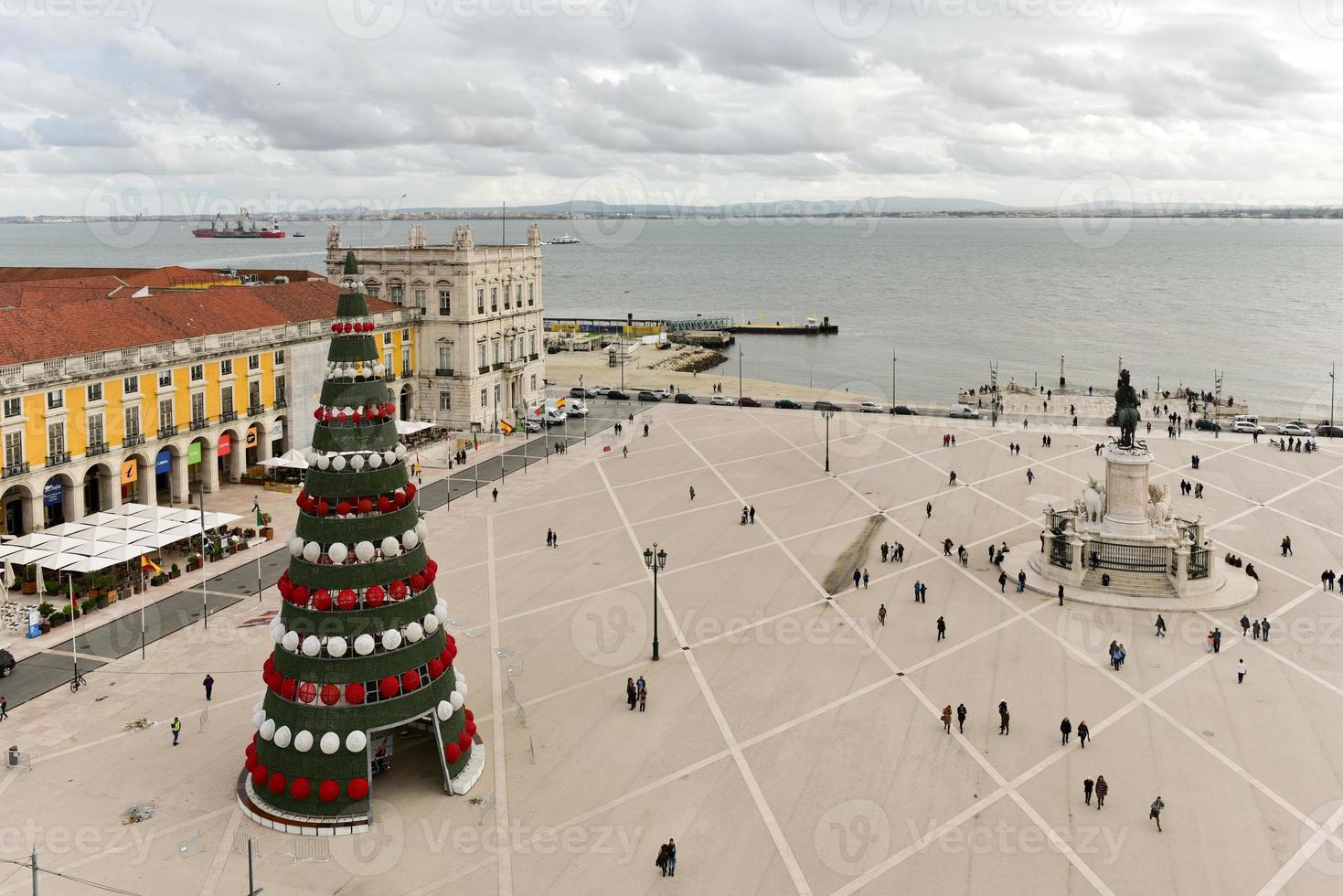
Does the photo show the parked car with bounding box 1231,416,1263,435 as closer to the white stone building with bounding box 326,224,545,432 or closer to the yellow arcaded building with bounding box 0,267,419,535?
the white stone building with bounding box 326,224,545,432

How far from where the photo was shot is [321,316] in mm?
63156

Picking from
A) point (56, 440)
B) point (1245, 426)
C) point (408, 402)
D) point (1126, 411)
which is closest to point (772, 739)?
point (1126, 411)

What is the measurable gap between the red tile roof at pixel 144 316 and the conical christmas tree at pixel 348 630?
968 inches

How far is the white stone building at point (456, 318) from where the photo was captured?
69.6m

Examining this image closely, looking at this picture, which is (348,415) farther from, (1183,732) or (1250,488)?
(1250,488)

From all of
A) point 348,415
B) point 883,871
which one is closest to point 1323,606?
point 883,871

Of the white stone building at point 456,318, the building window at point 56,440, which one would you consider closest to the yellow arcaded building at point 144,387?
the building window at point 56,440

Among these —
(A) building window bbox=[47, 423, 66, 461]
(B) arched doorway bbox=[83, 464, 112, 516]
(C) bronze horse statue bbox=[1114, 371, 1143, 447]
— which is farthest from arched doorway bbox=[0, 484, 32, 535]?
(C) bronze horse statue bbox=[1114, 371, 1143, 447]

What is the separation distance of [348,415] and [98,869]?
10481mm

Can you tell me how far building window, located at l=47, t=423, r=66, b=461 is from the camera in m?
43.3

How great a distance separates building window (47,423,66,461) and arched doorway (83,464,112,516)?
6.90ft

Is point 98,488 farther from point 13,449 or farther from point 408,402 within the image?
point 408,402

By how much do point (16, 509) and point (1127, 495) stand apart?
140 ft

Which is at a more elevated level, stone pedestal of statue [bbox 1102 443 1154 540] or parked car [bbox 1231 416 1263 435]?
stone pedestal of statue [bbox 1102 443 1154 540]
